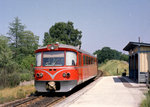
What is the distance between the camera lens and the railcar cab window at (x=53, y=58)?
1194 cm

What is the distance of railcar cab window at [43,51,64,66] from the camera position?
39.2 ft

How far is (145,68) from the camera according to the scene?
17.2 metres

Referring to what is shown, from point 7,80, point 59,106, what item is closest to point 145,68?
point 59,106

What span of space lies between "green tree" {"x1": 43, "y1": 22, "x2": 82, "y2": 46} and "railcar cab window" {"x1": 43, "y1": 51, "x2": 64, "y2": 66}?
4643cm

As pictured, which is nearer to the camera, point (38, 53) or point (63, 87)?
point (63, 87)

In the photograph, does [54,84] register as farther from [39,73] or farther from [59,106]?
[59,106]

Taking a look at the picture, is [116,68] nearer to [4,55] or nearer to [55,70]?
[4,55]

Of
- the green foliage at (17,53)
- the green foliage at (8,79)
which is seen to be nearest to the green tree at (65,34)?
the green foliage at (17,53)

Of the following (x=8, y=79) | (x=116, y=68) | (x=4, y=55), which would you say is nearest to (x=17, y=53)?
(x=4, y=55)

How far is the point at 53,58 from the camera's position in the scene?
39.7 ft

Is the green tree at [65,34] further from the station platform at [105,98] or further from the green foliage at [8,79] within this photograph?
the station platform at [105,98]

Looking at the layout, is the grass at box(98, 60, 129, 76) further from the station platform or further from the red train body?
the red train body

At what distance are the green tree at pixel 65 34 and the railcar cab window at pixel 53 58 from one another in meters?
46.4

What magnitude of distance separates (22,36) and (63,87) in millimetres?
45234
